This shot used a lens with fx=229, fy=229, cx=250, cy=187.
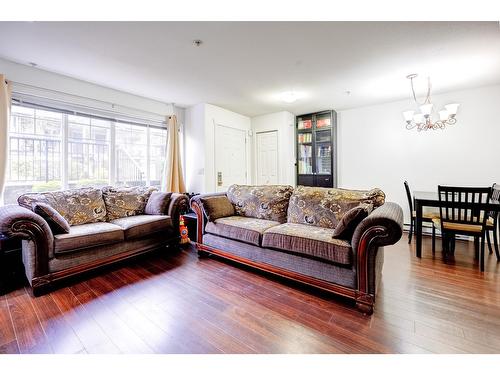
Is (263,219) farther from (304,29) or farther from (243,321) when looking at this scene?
(304,29)

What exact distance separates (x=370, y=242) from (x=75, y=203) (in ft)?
10.5

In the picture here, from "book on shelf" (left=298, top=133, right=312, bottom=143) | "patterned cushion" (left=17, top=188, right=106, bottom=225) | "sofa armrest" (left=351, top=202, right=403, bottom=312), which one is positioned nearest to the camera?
"sofa armrest" (left=351, top=202, right=403, bottom=312)

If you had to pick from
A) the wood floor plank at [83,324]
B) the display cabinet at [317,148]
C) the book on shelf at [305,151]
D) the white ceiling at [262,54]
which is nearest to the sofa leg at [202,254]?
the wood floor plank at [83,324]

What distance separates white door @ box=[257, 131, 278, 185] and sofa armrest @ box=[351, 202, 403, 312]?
328 centimetres

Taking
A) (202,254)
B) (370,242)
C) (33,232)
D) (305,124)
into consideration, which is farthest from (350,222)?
(305,124)

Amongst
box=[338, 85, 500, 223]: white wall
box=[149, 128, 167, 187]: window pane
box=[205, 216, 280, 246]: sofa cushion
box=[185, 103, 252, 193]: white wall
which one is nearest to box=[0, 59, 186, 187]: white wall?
box=[149, 128, 167, 187]: window pane

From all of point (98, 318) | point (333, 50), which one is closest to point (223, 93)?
point (333, 50)

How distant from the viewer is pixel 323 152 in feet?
15.8

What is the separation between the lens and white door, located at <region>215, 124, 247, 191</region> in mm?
4539

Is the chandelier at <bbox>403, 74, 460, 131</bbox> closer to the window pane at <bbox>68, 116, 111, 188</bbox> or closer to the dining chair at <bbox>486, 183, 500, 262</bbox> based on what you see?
the dining chair at <bbox>486, 183, 500, 262</bbox>

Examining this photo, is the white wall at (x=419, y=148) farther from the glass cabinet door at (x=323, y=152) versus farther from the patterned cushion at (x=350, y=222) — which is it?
the patterned cushion at (x=350, y=222)

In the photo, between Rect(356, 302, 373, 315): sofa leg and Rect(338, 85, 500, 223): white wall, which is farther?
Rect(338, 85, 500, 223): white wall

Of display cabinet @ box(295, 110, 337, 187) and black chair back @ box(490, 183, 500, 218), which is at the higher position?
display cabinet @ box(295, 110, 337, 187)

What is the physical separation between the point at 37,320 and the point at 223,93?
11.2 ft
